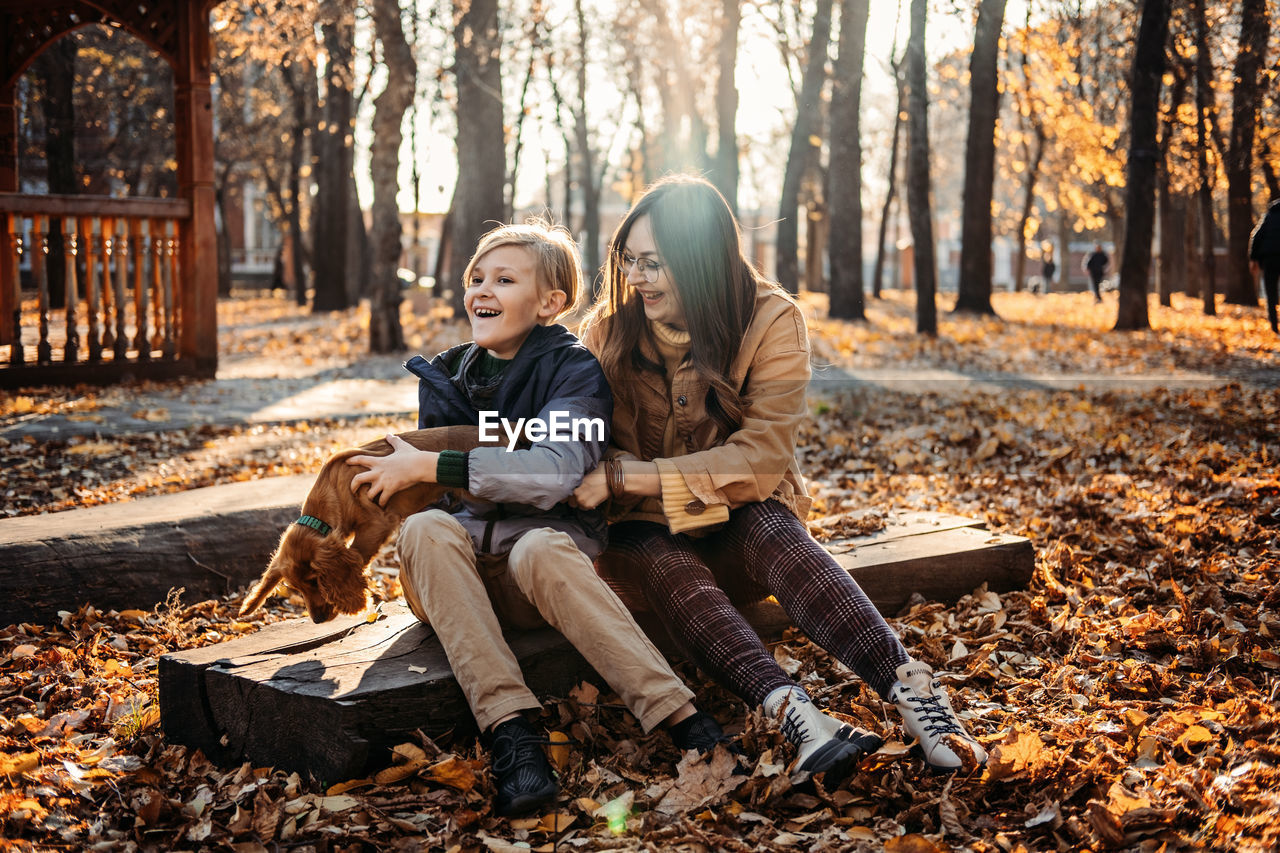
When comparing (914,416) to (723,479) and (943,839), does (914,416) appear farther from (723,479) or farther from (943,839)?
(943,839)

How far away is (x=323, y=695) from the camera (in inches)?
112

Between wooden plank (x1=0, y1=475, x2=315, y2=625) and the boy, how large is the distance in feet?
5.26

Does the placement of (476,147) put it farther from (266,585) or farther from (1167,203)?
(1167,203)

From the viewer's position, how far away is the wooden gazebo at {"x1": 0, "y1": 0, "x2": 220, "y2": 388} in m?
9.64

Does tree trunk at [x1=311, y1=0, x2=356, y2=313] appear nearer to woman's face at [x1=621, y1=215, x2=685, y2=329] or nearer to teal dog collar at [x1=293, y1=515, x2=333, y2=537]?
woman's face at [x1=621, y1=215, x2=685, y2=329]

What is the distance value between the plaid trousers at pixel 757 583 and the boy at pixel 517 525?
178mm

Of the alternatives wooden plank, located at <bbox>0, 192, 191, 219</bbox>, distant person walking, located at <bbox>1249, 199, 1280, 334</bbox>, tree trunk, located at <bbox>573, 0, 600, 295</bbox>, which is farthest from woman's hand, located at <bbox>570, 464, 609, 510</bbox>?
tree trunk, located at <bbox>573, 0, 600, 295</bbox>

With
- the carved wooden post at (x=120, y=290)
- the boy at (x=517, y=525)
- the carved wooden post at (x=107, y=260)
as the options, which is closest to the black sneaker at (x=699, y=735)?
the boy at (x=517, y=525)

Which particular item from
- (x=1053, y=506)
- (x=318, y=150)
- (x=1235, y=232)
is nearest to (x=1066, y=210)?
(x=1235, y=232)

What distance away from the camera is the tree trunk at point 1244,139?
49.4 ft

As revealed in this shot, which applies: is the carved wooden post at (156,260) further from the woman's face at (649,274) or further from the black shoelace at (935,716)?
the black shoelace at (935,716)

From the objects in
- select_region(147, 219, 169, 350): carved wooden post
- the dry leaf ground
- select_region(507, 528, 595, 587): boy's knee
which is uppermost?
select_region(147, 219, 169, 350): carved wooden post

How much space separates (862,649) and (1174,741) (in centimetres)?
87

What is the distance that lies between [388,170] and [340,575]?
412 inches
